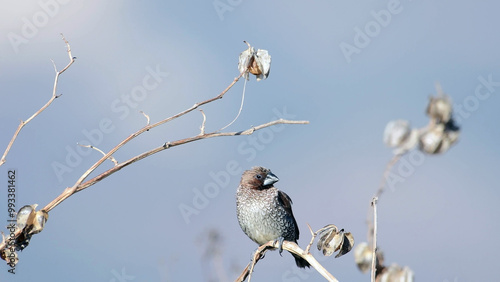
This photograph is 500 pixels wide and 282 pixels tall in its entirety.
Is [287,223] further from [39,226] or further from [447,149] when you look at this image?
[447,149]

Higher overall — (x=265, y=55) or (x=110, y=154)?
(x=265, y=55)

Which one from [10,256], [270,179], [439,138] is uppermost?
[270,179]

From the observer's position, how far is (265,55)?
2924 millimetres

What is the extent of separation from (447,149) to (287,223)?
16.8 feet

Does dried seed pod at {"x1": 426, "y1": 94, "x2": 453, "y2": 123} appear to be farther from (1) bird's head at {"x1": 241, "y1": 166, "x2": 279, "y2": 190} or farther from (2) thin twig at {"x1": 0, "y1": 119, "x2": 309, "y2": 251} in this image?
(1) bird's head at {"x1": 241, "y1": 166, "x2": 279, "y2": 190}

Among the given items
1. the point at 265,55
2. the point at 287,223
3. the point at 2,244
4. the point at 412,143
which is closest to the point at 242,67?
the point at 265,55

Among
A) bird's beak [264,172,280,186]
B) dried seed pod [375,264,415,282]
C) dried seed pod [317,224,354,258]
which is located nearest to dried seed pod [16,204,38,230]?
dried seed pod [317,224,354,258]

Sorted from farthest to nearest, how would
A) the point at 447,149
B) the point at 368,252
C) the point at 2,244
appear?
1. the point at 2,244
2. the point at 368,252
3. the point at 447,149

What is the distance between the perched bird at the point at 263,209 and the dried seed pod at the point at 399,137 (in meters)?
4.80

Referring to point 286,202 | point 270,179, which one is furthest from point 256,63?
point 286,202

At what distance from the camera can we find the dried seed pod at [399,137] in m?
1.50

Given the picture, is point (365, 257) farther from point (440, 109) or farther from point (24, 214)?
point (24, 214)

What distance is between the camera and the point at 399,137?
1511 millimetres

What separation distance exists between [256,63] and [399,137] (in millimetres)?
1478
